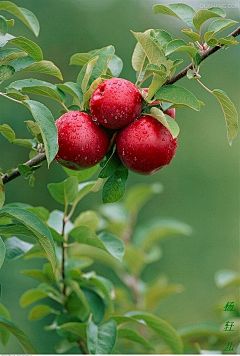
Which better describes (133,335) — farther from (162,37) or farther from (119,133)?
(162,37)

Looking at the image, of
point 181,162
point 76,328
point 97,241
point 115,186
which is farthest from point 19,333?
point 181,162

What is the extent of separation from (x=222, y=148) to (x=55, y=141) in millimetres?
3588

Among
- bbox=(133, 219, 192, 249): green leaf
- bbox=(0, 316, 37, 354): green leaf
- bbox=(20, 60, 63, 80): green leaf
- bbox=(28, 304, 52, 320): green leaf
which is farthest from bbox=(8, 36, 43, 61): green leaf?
bbox=(133, 219, 192, 249): green leaf

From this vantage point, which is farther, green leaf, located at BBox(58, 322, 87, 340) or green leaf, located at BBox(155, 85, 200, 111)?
green leaf, located at BBox(58, 322, 87, 340)

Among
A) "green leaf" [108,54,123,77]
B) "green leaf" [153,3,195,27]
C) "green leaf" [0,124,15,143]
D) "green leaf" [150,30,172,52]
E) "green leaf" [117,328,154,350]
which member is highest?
"green leaf" [153,3,195,27]

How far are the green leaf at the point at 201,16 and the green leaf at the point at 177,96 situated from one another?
12cm

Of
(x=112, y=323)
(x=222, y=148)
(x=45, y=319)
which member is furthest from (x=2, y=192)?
(x=222, y=148)

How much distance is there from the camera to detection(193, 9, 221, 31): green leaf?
0.77 meters

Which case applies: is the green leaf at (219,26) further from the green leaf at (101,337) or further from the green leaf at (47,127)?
the green leaf at (101,337)

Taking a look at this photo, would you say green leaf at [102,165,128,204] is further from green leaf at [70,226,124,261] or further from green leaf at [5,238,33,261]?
green leaf at [5,238,33,261]

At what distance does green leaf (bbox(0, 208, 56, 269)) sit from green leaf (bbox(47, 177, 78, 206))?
0.78 feet

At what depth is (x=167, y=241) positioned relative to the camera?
392 centimetres

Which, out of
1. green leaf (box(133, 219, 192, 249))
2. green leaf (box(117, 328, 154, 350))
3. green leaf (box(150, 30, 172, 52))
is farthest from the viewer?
green leaf (box(133, 219, 192, 249))

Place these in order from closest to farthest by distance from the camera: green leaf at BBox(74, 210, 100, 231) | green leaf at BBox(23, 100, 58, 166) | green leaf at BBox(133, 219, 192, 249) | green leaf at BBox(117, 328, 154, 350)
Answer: green leaf at BBox(23, 100, 58, 166), green leaf at BBox(117, 328, 154, 350), green leaf at BBox(74, 210, 100, 231), green leaf at BBox(133, 219, 192, 249)
